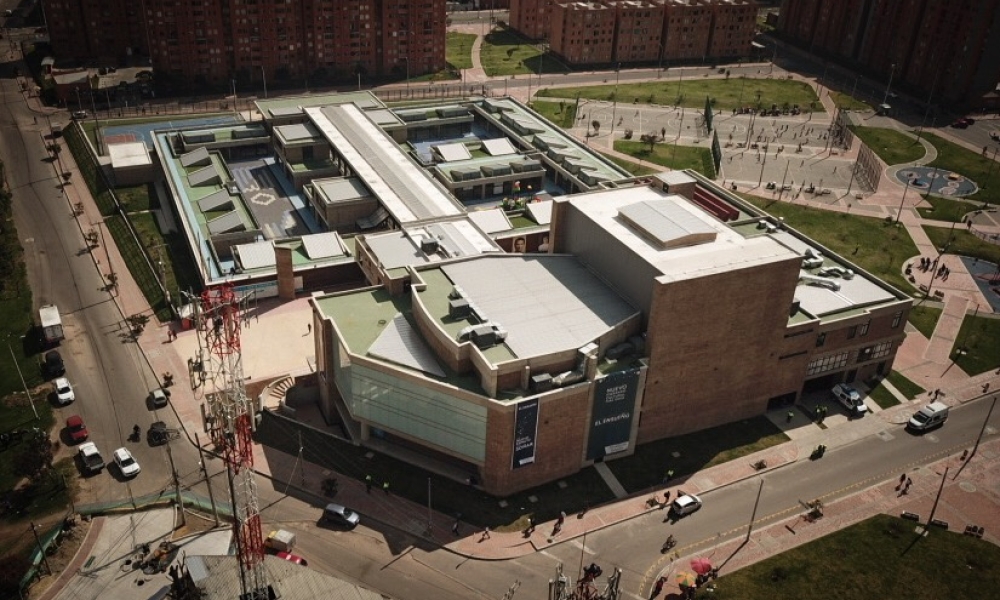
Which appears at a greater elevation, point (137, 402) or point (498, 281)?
point (498, 281)

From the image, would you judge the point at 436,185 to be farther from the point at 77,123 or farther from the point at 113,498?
the point at 77,123

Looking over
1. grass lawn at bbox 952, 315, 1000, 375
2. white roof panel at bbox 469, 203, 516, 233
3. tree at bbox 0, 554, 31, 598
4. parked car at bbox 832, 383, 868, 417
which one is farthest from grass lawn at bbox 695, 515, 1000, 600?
white roof panel at bbox 469, 203, 516, 233

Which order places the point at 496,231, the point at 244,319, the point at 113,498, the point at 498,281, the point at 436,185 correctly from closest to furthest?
the point at 113,498, the point at 498,281, the point at 244,319, the point at 496,231, the point at 436,185

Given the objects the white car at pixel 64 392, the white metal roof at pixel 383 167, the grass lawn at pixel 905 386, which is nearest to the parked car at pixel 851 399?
the grass lawn at pixel 905 386

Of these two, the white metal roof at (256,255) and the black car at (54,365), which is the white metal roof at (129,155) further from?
the black car at (54,365)

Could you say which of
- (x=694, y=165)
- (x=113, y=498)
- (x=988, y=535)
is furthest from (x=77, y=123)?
(x=988, y=535)

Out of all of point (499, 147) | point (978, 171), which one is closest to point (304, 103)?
point (499, 147)

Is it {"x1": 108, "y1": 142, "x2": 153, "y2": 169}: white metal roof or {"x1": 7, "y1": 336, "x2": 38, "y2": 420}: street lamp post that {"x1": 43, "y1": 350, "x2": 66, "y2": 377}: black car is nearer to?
{"x1": 7, "y1": 336, "x2": 38, "y2": 420}: street lamp post
